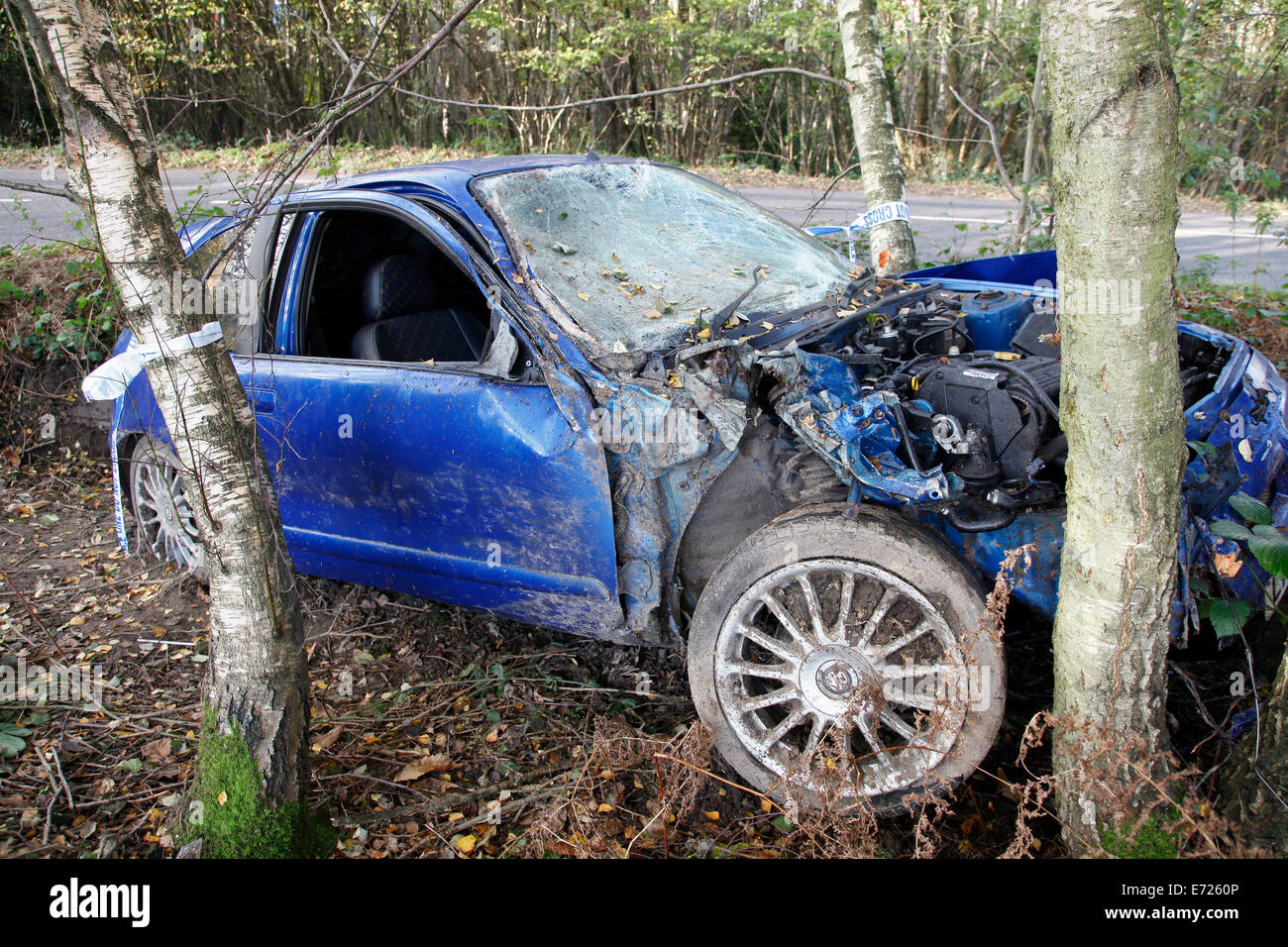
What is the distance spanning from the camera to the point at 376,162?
43.4 ft

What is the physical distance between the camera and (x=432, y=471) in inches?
119

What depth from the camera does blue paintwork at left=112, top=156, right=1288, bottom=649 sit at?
2.56 metres

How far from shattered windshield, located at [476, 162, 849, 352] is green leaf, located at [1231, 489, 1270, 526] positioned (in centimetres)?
155

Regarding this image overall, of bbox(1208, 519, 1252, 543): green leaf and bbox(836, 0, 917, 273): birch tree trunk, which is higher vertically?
bbox(836, 0, 917, 273): birch tree trunk

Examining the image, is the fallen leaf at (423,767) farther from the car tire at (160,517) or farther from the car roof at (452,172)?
the car roof at (452,172)

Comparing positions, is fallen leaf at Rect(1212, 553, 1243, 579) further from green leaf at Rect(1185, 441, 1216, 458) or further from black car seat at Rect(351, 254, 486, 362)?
black car seat at Rect(351, 254, 486, 362)

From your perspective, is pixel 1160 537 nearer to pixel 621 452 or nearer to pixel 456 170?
pixel 621 452

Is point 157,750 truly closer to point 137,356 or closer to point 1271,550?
point 137,356

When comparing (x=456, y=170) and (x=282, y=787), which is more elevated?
(x=456, y=170)

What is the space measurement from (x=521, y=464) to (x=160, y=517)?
2400 millimetres

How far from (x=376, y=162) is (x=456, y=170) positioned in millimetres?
11075

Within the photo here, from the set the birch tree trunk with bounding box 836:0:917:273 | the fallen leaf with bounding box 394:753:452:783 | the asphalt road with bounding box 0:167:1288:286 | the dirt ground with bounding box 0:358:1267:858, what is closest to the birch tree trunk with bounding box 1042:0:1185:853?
the dirt ground with bounding box 0:358:1267:858

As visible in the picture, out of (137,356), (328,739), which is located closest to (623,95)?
(137,356)

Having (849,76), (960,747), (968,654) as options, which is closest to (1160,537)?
(968,654)
